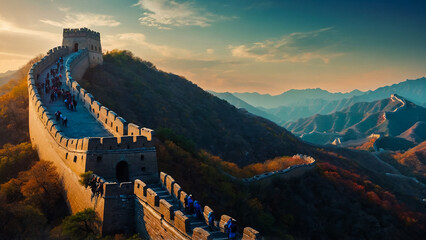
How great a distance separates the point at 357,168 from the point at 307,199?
128 feet

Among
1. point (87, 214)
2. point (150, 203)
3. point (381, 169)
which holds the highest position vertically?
point (150, 203)

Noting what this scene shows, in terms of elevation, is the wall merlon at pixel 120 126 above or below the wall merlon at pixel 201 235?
above

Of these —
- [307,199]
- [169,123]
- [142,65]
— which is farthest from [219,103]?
[307,199]

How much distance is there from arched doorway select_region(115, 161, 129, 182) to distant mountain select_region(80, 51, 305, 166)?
18461 mm

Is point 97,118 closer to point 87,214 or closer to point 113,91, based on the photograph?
point 87,214

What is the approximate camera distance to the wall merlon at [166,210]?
10750 mm

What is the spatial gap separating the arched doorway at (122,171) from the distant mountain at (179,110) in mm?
18461

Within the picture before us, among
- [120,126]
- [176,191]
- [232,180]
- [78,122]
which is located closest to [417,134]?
[232,180]

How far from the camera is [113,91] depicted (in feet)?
136

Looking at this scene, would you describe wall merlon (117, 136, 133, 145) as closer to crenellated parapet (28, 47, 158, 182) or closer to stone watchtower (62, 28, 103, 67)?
crenellated parapet (28, 47, 158, 182)

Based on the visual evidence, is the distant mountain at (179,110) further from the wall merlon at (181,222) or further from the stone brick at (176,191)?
the wall merlon at (181,222)

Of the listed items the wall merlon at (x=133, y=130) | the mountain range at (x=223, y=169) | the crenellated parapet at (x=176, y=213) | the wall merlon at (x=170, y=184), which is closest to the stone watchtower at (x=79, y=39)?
the mountain range at (x=223, y=169)

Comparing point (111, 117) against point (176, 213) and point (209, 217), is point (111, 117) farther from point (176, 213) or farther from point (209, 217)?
point (209, 217)

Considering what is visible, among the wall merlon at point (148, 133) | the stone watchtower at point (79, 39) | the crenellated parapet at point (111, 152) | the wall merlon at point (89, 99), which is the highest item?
the stone watchtower at point (79, 39)
